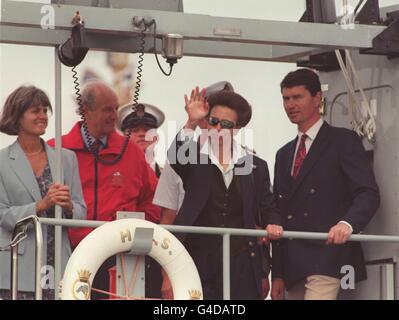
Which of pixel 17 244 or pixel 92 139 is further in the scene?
pixel 92 139

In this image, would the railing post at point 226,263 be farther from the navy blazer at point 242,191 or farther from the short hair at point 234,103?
the short hair at point 234,103

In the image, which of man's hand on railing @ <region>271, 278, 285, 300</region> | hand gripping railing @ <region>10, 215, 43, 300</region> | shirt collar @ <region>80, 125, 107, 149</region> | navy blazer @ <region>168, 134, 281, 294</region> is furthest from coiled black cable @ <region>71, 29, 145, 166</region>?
man's hand on railing @ <region>271, 278, 285, 300</region>

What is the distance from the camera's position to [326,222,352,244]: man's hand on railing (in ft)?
48.9

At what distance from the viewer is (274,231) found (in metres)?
14.6

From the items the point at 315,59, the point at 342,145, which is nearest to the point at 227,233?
the point at 342,145

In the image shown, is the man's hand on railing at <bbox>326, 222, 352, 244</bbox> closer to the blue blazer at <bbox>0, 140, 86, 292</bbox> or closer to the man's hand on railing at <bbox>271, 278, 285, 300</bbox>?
the man's hand on railing at <bbox>271, 278, 285, 300</bbox>

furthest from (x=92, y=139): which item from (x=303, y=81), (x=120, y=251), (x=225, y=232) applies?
(x=303, y=81)

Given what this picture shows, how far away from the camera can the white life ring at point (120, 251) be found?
13.9 metres

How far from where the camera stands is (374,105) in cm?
1647

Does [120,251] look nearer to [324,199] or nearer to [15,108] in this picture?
[15,108]

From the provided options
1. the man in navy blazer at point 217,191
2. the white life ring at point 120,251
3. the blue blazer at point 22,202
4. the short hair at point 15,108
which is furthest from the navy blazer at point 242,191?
the short hair at point 15,108

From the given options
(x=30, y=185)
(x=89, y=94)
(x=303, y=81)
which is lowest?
(x=30, y=185)

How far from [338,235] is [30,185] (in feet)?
7.80

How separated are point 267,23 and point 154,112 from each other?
126 centimetres
